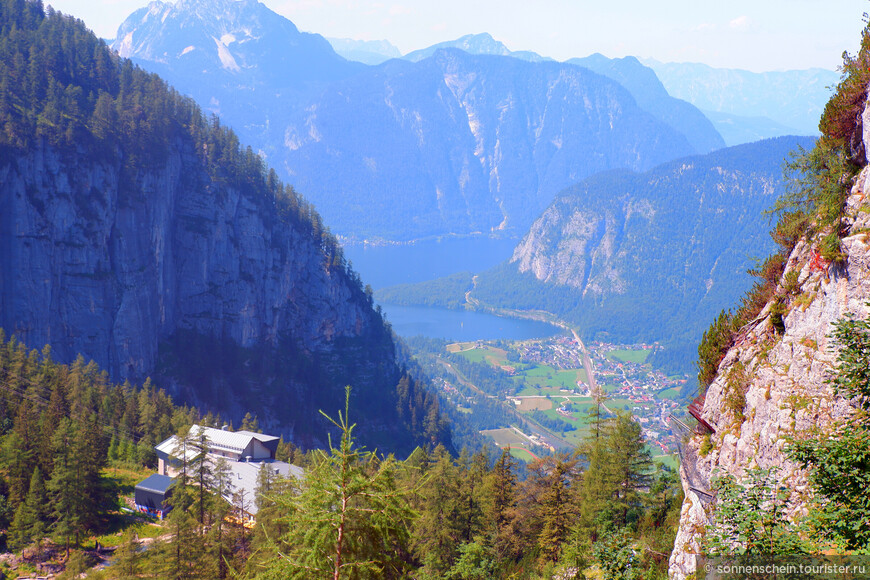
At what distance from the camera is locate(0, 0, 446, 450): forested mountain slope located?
95.4 meters

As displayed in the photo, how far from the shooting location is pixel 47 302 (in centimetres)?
9444

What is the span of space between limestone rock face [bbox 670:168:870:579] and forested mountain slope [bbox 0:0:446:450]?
97.5 meters

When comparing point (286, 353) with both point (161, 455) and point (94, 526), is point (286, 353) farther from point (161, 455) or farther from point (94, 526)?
point (94, 526)

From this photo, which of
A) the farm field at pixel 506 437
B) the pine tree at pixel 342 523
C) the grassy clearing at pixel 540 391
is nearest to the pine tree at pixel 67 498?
the pine tree at pixel 342 523

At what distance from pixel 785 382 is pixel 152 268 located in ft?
364

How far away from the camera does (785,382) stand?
55.0ft

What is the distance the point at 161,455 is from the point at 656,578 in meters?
51.6

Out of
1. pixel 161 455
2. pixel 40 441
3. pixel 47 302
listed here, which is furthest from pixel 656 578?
pixel 47 302

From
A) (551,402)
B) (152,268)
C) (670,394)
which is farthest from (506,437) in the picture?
(152,268)

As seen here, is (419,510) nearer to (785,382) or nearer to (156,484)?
(785,382)

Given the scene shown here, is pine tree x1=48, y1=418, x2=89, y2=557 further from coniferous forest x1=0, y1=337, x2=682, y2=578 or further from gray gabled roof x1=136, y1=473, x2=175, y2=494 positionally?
gray gabled roof x1=136, y1=473, x2=175, y2=494

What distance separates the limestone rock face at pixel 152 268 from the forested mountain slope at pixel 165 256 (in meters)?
0.26

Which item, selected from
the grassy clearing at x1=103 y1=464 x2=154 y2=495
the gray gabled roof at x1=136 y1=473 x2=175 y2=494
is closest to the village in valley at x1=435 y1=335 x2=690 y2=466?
the grassy clearing at x1=103 y1=464 x2=154 y2=495

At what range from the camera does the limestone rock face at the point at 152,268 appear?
93.7m
